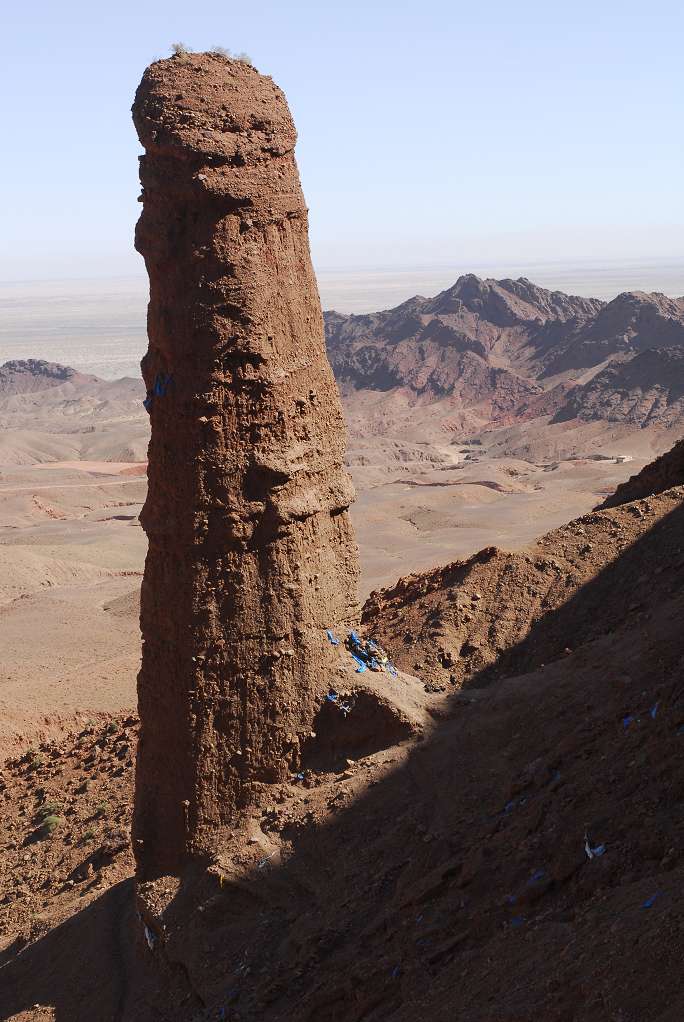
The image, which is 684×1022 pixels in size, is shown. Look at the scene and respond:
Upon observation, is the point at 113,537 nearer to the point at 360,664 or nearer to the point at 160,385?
the point at 360,664

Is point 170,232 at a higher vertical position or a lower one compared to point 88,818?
higher

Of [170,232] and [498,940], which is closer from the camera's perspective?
[498,940]

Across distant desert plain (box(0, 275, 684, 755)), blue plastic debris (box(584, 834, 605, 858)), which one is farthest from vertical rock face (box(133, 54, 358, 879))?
distant desert plain (box(0, 275, 684, 755))

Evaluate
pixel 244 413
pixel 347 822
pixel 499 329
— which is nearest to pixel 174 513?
pixel 244 413

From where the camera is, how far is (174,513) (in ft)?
31.7

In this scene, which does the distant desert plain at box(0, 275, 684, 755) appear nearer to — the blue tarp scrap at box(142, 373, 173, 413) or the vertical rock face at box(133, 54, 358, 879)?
the vertical rock face at box(133, 54, 358, 879)

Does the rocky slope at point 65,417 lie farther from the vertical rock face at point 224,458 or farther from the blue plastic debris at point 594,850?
the blue plastic debris at point 594,850

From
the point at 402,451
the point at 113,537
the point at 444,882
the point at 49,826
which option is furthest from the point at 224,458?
the point at 402,451

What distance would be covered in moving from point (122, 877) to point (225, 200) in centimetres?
714

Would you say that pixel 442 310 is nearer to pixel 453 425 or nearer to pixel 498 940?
pixel 453 425

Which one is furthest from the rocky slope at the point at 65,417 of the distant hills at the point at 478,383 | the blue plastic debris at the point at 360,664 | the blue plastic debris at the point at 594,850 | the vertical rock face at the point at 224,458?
the blue plastic debris at the point at 594,850

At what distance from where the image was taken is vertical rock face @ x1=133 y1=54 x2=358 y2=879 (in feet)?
30.6

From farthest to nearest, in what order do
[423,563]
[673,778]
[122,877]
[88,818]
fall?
[423,563] < [88,818] < [122,877] < [673,778]

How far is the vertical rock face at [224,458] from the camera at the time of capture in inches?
367
